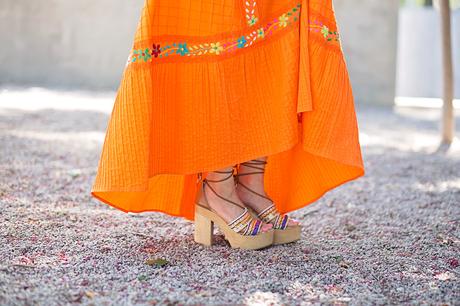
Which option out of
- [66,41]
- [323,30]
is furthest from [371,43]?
[323,30]

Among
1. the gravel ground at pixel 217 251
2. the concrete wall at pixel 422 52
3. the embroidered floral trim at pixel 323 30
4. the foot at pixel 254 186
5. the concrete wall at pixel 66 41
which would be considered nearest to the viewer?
the gravel ground at pixel 217 251

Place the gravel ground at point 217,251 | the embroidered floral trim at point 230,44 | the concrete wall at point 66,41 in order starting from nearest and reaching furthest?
1. the gravel ground at point 217,251
2. the embroidered floral trim at point 230,44
3. the concrete wall at point 66,41

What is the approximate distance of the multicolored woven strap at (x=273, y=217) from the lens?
2221 millimetres

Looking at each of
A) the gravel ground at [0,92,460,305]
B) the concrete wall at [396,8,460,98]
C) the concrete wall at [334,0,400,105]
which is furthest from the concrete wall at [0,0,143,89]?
the gravel ground at [0,92,460,305]

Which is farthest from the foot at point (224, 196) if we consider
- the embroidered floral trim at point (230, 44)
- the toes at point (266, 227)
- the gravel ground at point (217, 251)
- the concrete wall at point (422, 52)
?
the concrete wall at point (422, 52)

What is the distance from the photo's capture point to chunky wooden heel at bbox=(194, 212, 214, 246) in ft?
7.20

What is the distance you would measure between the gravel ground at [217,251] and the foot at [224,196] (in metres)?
0.12

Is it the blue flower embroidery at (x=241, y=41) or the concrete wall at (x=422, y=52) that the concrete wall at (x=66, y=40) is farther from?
the blue flower embroidery at (x=241, y=41)

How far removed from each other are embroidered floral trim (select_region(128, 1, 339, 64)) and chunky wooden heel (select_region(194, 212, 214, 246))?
1.71ft

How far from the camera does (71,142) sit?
4.63 metres

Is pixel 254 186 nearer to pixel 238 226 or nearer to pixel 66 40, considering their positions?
pixel 238 226

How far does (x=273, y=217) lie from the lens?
2.23 meters

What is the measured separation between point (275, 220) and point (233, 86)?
48 centimetres

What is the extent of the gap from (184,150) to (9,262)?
581mm
